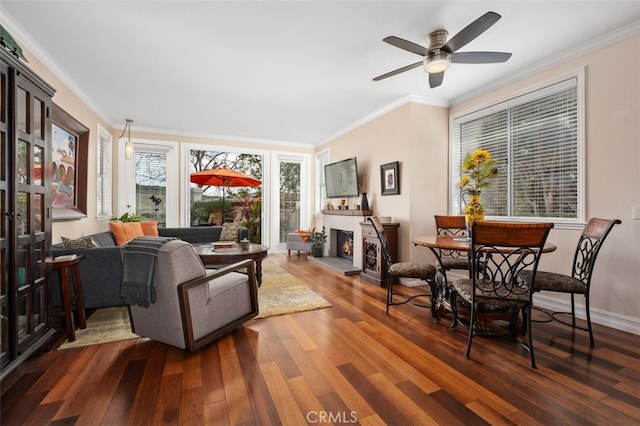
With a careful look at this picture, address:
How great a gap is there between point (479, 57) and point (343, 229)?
11.5ft

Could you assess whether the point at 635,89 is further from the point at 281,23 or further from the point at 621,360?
the point at 281,23

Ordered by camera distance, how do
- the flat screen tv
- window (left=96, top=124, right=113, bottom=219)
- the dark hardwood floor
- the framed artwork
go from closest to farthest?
the dark hardwood floor < the framed artwork < window (left=96, top=124, right=113, bottom=219) < the flat screen tv

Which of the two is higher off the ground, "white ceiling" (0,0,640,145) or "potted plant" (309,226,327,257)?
"white ceiling" (0,0,640,145)

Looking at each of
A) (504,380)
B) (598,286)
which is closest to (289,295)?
(504,380)

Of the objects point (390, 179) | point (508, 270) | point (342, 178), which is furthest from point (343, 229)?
point (508, 270)

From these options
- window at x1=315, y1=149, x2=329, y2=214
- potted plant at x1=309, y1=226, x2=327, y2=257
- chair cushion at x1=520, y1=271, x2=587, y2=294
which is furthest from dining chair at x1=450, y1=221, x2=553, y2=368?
window at x1=315, y1=149, x2=329, y2=214

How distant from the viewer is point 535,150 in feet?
11.0

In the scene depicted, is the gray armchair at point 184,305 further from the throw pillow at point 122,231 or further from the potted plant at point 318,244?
the potted plant at point 318,244

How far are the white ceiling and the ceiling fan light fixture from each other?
24 cm

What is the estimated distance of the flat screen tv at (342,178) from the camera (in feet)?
17.3

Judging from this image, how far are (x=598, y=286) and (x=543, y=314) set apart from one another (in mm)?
543

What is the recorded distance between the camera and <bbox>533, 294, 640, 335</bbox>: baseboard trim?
2.54 metres

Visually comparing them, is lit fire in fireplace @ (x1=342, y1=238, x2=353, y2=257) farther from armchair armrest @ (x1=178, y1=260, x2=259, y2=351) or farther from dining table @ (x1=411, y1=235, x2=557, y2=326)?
armchair armrest @ (x1=178, y1=260, x2=259, y2=351)

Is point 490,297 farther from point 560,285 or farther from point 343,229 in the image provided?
point 343,229
